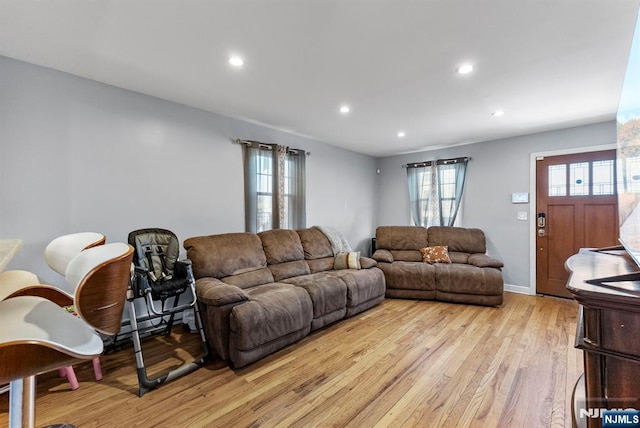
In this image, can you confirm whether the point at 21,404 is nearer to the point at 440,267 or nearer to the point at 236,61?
the point at 236,61

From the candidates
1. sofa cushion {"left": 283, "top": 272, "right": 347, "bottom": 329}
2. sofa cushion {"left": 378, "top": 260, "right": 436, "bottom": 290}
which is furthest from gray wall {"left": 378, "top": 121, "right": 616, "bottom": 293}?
sofa cushion {"left": 283, "top": 272, "right": 347, "bottom": 329}

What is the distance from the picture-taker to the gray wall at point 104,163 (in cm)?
234

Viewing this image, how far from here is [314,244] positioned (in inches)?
164

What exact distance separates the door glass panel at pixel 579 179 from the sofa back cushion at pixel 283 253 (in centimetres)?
403

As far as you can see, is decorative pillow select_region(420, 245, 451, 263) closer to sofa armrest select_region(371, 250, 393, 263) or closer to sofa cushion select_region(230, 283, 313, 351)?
sofa armrest select_region(371, 250, 393, 263)

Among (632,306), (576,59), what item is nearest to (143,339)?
(632,306)

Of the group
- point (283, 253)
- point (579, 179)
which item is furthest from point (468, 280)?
point (283, 253)

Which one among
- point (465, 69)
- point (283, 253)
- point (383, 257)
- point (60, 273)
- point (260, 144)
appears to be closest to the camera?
point (60, 273)

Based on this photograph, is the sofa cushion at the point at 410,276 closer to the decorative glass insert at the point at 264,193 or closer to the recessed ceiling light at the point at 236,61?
the decorative glass insert at the point at 264,193

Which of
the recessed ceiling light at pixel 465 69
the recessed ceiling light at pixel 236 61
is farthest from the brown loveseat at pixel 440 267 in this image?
the recessed ceiling light at pixel 236 61

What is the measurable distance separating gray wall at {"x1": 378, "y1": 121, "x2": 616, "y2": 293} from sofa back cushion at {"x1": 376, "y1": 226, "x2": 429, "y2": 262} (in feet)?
2.86

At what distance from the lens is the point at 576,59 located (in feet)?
7.54

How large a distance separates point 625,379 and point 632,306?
23 centimetres

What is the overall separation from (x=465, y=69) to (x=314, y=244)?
2780mm
